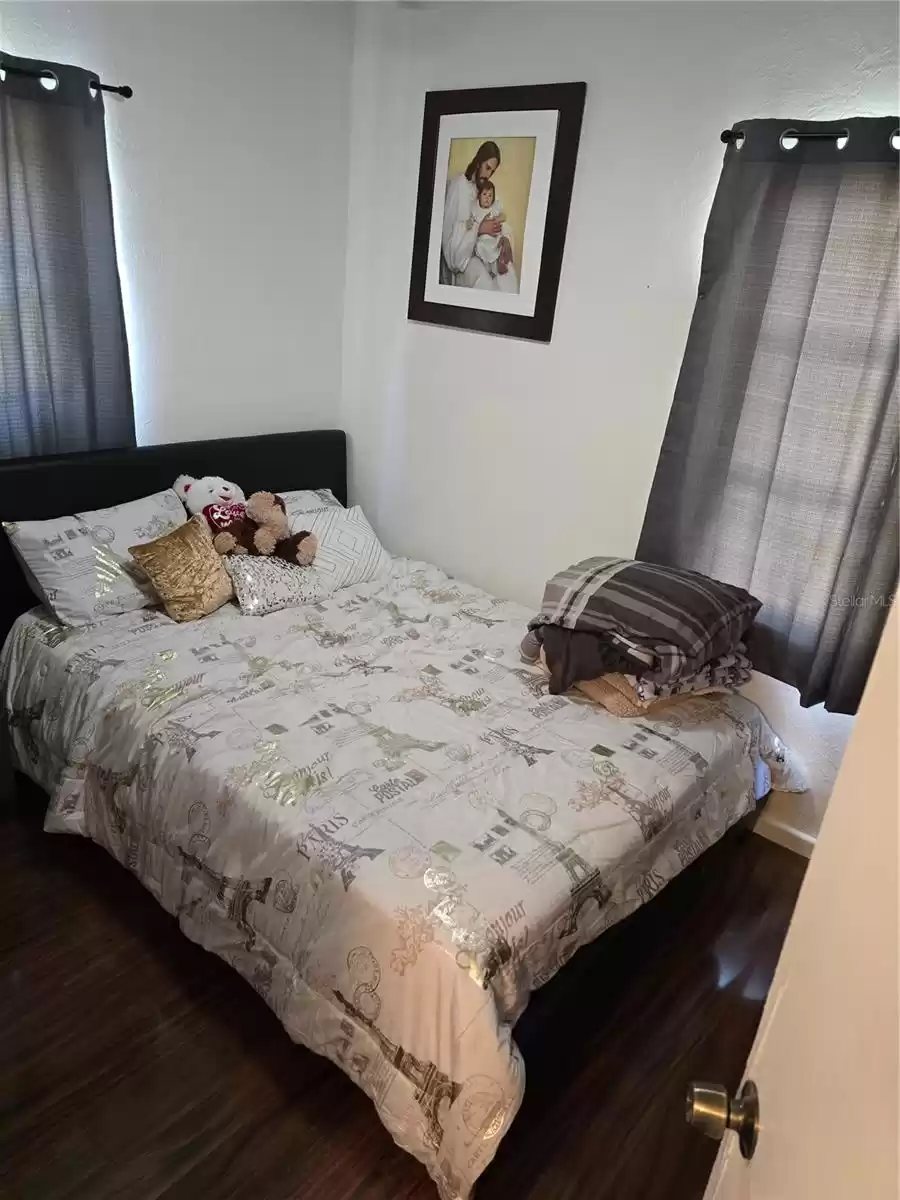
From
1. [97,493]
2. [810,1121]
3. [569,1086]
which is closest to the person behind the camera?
[810,1121]

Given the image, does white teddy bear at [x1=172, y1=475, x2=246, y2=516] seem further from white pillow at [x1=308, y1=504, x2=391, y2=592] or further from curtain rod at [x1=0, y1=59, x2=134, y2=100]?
curtain rod at [x1=0, y1=59, x2=134, y2=100]

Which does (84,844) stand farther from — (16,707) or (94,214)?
(94,214)

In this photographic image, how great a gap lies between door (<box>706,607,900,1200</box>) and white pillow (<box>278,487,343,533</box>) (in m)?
2.46

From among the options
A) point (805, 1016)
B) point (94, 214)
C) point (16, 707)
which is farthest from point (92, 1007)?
point (94, 214)

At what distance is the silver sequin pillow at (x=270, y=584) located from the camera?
8.73 feet

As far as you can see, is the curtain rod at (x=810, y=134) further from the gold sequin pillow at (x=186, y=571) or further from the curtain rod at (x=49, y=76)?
the gold sequin pillow at (x=186, y=571)

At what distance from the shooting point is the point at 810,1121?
64cm

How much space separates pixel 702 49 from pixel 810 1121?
2631 millimetres

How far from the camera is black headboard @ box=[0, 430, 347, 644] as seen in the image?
2463 mm

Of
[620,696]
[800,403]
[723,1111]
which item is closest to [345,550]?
[620,696]

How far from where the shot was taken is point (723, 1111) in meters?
0.82

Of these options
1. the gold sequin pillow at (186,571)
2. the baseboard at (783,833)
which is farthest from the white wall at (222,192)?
the baseboard at (783,833)

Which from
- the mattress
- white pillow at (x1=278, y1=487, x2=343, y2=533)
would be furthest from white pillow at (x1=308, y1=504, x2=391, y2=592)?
the mattress

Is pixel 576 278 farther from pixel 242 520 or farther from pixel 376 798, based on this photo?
pixel 376 798
